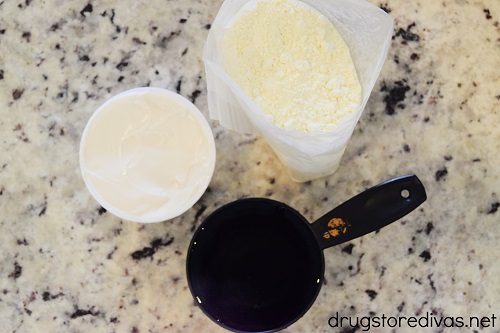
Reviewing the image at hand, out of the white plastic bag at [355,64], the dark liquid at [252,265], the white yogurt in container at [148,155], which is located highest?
the white plastic bag at [355,64]

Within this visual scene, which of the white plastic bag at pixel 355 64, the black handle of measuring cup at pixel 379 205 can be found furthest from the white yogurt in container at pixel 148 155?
the black handle of measuring cup at pixel 379 205

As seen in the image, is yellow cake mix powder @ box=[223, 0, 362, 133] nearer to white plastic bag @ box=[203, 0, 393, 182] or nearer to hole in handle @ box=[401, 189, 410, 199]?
white plastic bag @ box=[203, 0, 393, 182]

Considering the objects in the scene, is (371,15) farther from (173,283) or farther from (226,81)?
(173,283)

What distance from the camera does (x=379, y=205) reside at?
2.60ft

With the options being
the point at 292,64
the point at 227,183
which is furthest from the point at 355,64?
the point at 227,183

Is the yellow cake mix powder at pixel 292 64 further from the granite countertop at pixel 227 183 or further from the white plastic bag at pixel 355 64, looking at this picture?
the granite countertop at pixel 227 183

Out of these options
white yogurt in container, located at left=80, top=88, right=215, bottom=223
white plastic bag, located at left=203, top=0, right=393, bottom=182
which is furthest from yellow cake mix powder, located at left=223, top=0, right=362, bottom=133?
white yogurt in container, located at left=80, top=88, right=215, bottom=223

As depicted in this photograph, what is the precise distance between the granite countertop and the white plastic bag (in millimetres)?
130

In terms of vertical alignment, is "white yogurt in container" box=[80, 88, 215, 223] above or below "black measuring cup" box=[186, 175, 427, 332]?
above

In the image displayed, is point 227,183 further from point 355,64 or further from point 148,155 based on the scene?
point 355,64

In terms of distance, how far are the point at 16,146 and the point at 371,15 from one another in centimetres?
56

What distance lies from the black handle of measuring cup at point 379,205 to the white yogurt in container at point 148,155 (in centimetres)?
19

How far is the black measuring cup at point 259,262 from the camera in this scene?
0.82 m

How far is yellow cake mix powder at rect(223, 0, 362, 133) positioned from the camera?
28.6 inches
